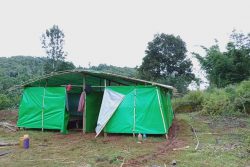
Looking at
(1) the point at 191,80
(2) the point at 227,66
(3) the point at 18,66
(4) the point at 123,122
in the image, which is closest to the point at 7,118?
(4) the point at 123,122

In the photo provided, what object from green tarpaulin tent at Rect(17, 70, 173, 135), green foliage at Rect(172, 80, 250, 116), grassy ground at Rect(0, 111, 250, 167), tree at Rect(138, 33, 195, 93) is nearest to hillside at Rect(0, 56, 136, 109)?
tree at Rect(138, 33, 195, 93)

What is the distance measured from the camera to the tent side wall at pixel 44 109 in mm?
11242

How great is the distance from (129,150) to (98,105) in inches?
174

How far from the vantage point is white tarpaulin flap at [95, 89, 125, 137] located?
10125mm

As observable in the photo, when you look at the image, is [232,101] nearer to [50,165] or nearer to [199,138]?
[199,138]

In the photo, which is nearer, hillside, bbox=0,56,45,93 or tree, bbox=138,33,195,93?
tree, bbox=138,33,195,93

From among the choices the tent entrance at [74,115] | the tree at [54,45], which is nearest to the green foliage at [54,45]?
the tree at [54,45]

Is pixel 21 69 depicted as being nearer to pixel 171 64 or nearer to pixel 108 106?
pixel 171 64

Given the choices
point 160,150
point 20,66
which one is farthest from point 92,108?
point 20,66

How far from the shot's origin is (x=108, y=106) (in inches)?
406

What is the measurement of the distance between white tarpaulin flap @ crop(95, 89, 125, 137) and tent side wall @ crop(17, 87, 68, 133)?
1651 mm

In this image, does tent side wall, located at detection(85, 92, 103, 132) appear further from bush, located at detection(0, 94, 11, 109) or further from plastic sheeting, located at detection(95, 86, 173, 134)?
bush, located at detection(0, 94, 11, 109)

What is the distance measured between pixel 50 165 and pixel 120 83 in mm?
6364

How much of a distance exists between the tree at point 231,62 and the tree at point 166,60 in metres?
4.79
